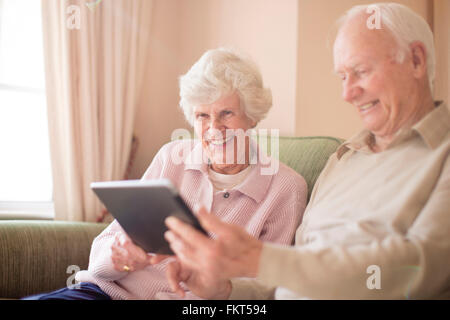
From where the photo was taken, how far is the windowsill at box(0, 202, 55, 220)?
2050mm

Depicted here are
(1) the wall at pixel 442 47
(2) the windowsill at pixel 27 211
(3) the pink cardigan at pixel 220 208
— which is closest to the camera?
(3) the pink cardigan at pixel 220 208

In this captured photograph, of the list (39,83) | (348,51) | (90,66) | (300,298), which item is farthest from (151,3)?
(300,298)

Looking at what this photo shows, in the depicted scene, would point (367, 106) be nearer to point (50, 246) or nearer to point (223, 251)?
point (223, 251)

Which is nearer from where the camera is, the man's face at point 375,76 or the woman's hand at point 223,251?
the woman's hand at point 223,251

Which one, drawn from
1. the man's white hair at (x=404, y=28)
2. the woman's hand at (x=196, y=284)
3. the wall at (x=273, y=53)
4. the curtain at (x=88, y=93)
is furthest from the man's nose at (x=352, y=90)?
the curtain at (x=88, y=93)

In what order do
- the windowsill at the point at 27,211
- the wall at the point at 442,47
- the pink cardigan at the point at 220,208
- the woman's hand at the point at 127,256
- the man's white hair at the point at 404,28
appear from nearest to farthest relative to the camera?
the man's white hair at the point at 404,28 < the woman's hand at the point at 127,256 < the pink cardigan at the point at 220,208 < the windowsill at the point at 27,211 < the wall at the point at 442,47

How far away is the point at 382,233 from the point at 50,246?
115 centimetres

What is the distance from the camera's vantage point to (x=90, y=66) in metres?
2.25

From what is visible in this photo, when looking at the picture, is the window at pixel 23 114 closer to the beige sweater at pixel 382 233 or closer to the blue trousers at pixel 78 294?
the blue trousers at pixel 78 294

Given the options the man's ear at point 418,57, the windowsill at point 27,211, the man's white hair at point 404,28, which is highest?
the man's white hair at point 404,28

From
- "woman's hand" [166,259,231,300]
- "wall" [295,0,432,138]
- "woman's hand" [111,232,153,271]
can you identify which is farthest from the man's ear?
"wall" [295,0,432,138]

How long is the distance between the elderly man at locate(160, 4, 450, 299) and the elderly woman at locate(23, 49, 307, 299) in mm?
158

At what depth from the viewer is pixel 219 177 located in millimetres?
1437

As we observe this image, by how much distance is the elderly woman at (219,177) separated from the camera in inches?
50.7
